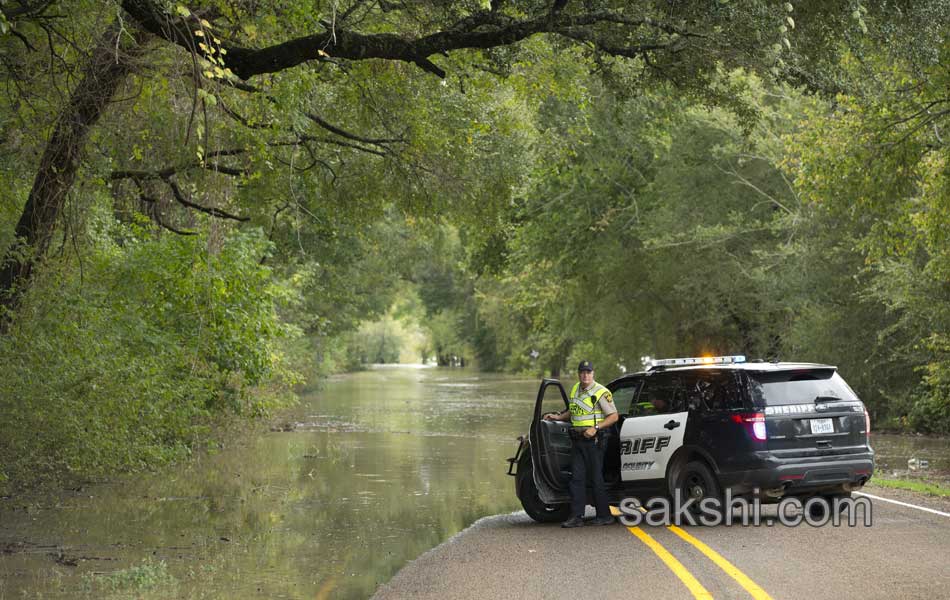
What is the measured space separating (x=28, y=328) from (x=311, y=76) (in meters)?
5.12

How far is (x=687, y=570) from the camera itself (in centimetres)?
1010

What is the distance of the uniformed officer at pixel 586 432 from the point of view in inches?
510

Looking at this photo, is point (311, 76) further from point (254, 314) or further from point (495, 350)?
point (495, 350)

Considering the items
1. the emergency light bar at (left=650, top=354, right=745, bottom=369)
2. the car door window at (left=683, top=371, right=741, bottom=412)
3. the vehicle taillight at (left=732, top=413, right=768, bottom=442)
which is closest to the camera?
the vehicle taillight at (left=732, top=413, right=768, bottom=442)

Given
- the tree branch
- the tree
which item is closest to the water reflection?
the tree

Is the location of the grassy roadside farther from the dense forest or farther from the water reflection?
the water reflection

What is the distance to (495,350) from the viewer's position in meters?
99.6

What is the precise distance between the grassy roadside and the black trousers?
5767mm

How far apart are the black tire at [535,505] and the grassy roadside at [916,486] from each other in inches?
223

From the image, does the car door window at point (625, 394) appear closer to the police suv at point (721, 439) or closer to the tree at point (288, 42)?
the police suv at point (721, 439)

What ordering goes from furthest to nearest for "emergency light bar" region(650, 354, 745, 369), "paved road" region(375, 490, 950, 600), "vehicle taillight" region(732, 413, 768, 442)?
"emergency light bar" region(650, 354, 745, 369) < "vehicle taillight" region(732, 413, 768, 442) < "paved road" region(375, 490, 950, 600)

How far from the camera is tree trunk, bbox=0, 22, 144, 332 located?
14688mm

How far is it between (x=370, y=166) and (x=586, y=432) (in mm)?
10615

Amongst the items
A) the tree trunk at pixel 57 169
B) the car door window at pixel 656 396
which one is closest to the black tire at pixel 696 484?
the car door window at pixel 656 396
